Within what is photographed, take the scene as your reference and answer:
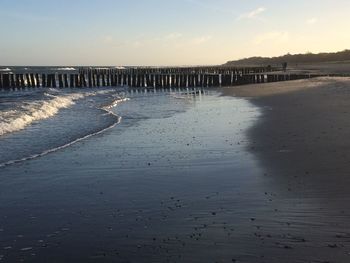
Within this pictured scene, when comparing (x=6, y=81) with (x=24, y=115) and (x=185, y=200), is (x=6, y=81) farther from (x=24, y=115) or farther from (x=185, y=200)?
(x=185, y=200)

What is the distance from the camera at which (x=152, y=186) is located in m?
7.73

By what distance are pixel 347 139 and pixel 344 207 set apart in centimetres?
515

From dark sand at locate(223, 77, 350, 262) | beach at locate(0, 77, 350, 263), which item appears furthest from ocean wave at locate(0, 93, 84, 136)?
dark sand at locate(223, 77, 350, 262)

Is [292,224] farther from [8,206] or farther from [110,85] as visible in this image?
[110,85]

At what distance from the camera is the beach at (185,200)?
16.2ft

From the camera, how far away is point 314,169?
Result: 8.23 metres

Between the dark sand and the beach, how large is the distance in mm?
16

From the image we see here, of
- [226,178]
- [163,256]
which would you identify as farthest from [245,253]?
[226,178]

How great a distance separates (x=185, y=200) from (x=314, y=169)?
8.47ft

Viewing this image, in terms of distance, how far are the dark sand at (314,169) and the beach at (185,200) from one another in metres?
0.02

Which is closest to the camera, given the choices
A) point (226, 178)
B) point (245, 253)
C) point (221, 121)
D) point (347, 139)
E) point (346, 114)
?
point (245, 253)

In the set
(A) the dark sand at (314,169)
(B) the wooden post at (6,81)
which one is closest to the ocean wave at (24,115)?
(A) the dark sand at (314,169)

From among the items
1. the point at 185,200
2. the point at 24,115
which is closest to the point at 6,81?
the point at 24,115

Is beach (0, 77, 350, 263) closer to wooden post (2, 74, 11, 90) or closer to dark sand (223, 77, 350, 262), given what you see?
dark sand (223, 77, 350, 262)
